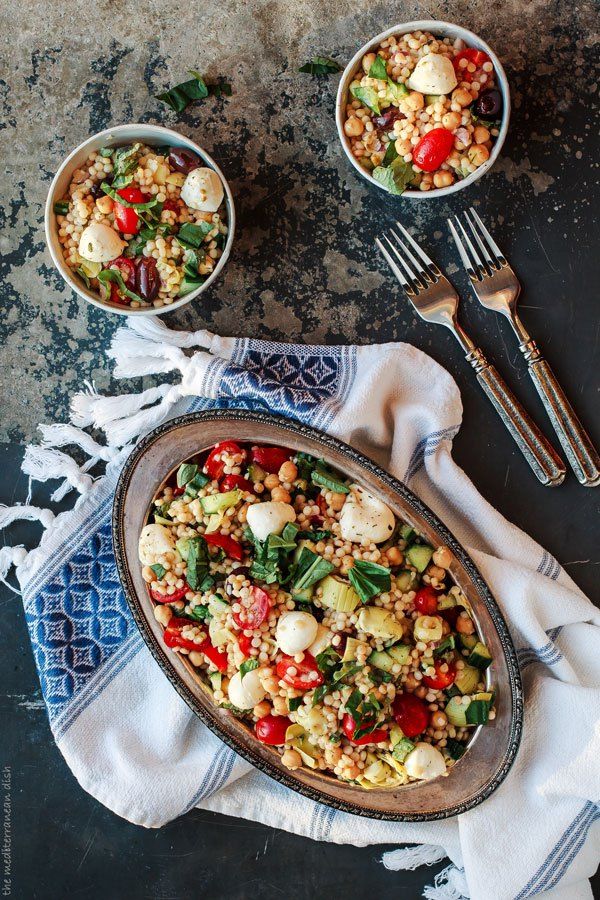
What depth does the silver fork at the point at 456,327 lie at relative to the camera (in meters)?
1.95

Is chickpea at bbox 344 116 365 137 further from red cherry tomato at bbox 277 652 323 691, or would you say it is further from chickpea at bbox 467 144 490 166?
red cherry tomato at bbox 277 652 323 691

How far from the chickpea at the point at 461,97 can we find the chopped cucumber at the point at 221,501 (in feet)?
3.28

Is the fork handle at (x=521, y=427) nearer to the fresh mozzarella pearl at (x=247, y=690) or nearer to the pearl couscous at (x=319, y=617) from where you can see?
the pearl couscous at (x=319, y=617)

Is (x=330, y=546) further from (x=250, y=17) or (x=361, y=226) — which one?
(x=250, y=17)

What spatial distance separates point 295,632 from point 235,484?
14.2 inches

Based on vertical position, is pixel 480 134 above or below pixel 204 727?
above

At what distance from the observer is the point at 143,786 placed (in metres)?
1.96

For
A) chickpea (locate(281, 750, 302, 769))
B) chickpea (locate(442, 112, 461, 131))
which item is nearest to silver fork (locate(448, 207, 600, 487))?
chickpea (locate(442, 112, 461, 131))

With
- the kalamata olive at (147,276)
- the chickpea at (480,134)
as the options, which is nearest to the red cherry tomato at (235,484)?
the kalamata olive at (147,276)

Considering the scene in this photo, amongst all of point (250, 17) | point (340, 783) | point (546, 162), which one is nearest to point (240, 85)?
point (250, 17)

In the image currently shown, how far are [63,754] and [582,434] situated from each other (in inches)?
60.8

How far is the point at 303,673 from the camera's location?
5.59ft

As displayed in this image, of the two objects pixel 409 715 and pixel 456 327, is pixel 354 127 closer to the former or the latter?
pixel 456 327

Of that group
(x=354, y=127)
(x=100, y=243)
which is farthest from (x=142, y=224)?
(x=354, y=127)
